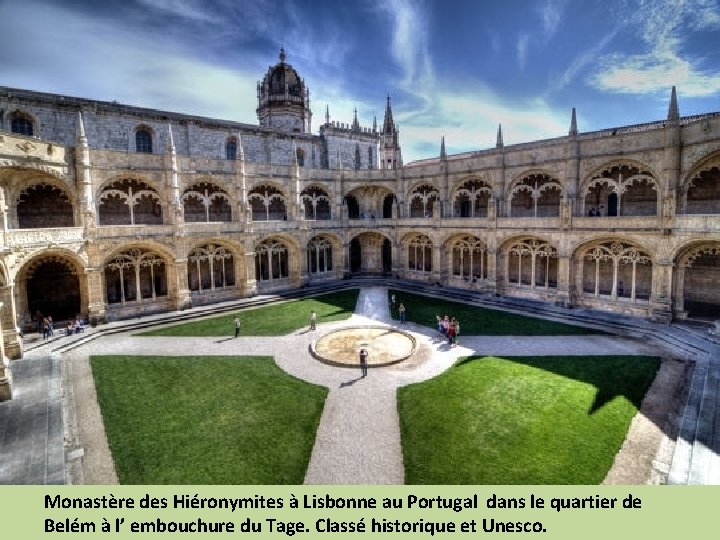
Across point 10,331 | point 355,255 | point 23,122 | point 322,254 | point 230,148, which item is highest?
point 230,148

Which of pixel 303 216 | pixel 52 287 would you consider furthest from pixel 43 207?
pixel 303 216

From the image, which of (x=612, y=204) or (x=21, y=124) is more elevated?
(x=21, y=124)

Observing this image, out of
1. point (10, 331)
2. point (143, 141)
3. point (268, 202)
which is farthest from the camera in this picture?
point (268, 202)

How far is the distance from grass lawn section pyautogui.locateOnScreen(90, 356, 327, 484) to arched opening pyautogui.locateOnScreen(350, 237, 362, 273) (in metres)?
23.9

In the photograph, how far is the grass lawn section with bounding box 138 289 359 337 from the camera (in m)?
23.6

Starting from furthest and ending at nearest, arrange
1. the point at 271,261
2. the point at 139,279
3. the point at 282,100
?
the point at 282,100, the point at 271,261, the point at 139,279

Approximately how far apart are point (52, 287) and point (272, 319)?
1435 cm

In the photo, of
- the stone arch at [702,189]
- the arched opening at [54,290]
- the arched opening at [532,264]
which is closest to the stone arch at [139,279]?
the arched opening at [54,290]

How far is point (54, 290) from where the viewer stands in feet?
84.8

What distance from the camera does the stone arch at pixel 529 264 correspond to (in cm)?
2873

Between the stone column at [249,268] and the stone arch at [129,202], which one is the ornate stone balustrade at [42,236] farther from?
the stone column at [249,268]

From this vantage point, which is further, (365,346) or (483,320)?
(483,320)

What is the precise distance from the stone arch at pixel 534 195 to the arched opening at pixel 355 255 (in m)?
16.1

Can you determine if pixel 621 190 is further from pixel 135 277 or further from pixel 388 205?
pixel 135 277
